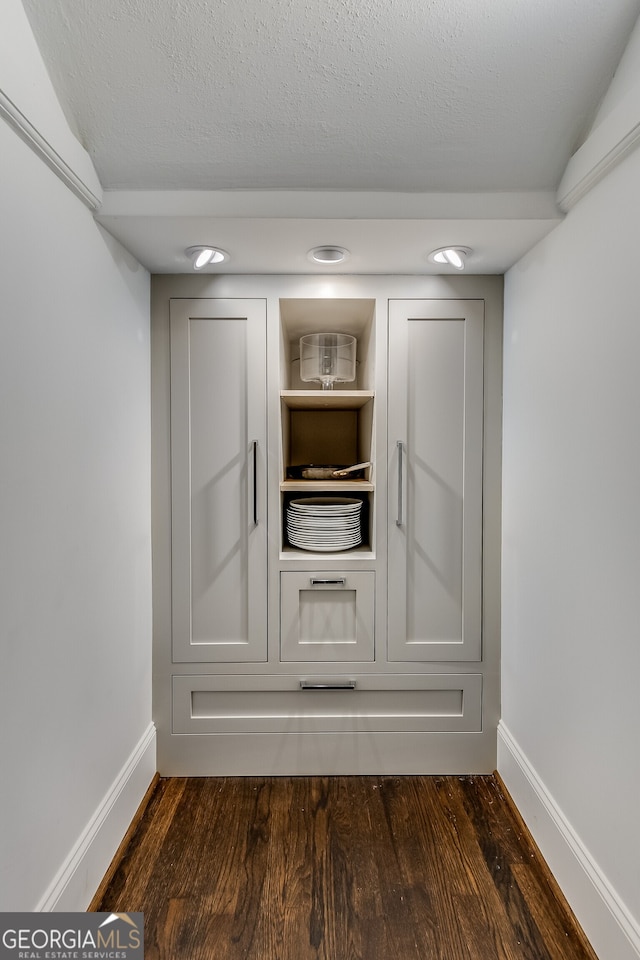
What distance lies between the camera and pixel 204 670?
83.3 inches

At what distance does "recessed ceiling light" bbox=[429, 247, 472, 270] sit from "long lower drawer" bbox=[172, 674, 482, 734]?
1.61m

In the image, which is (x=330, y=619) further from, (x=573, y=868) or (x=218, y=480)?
(x=573, y=868)

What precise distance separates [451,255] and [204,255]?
2.90 feet

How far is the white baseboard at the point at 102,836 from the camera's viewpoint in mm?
1328

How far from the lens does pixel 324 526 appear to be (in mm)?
2148

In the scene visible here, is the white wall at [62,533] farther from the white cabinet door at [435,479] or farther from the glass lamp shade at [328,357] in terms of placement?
the white cabinet door at [435,479]

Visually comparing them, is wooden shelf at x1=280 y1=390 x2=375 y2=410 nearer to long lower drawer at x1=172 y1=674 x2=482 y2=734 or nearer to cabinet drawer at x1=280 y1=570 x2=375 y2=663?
cabinet drawer at x1=280 y1=570 x2=375 y2=663

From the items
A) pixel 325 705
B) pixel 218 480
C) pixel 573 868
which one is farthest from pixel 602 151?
pixel 325 705

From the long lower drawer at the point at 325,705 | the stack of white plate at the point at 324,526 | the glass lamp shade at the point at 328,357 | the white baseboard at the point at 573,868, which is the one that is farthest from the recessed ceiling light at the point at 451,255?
the white baseboard at the point at 573,868

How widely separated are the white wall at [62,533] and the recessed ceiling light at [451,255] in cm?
111

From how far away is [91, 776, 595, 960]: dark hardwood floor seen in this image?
1401 millimetres

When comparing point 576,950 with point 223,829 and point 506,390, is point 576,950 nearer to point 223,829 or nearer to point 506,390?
point 223,829

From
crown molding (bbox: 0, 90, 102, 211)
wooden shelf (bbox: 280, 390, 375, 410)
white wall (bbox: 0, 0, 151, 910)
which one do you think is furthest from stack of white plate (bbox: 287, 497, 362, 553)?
crown molding (bbox: 0, 90, 102, 211)

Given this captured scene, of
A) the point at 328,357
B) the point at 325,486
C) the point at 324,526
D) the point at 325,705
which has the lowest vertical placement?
the point at 325,705
